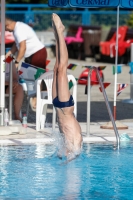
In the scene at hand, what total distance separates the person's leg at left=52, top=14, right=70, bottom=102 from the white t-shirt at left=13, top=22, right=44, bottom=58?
366 centimetres

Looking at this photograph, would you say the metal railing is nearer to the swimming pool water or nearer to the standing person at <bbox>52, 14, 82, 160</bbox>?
the swimming pool water

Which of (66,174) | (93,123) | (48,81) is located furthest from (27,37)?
(66,174)

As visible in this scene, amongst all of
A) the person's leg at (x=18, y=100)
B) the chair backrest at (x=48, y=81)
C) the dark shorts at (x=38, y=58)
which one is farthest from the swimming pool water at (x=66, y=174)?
the dark shorts at (x=38, y=58)

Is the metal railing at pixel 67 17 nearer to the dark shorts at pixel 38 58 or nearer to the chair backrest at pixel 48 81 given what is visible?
the dark shorts at pixel 38 58

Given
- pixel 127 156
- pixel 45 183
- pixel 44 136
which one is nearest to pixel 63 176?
pixel 45 183

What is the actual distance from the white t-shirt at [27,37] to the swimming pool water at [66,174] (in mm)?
3089

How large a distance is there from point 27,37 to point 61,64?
12.7 ft

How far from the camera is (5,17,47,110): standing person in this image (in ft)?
38.0

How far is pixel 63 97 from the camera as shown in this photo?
8.00m

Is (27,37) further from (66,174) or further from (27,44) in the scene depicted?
(66,174)

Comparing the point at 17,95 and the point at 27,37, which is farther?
the point at 27,37

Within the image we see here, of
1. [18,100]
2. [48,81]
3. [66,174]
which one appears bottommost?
[66,174]

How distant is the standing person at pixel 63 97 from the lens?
7.96 metres

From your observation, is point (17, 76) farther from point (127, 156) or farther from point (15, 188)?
point (15, 188)
